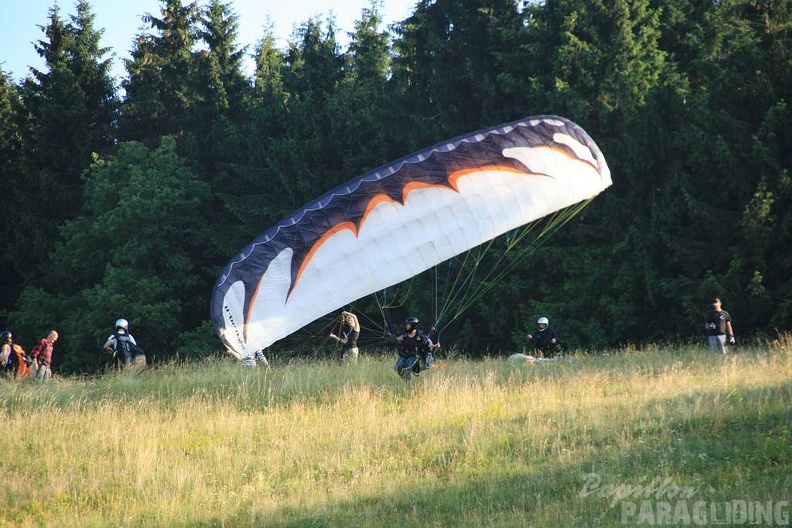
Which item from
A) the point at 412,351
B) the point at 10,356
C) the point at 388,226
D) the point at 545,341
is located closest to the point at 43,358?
the point at 10,356

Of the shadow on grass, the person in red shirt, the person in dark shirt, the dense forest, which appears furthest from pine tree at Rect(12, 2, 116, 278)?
the shadow on grass

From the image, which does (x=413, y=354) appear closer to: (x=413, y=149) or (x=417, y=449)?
(x=417, y=449)

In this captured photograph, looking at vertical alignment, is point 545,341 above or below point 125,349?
below

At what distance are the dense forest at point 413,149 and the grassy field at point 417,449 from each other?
7.73 metres

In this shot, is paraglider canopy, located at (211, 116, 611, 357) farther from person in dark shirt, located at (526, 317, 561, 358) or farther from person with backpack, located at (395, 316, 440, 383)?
person in dark shirt, located at (526, 317, 561, 358)

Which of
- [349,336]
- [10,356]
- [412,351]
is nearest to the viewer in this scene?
[412,351]

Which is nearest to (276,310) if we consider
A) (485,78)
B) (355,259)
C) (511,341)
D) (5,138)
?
(355,259)

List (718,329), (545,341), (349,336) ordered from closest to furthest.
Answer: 1. (718,329)
2. (545,341)
3. (349,336)

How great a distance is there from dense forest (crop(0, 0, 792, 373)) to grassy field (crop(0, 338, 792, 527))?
773cm

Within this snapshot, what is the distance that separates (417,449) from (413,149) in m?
19.2

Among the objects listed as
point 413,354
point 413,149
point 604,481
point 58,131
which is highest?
point 58,131

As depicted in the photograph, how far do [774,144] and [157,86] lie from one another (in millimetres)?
25260

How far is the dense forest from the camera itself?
21.6 meters

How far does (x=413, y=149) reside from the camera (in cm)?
2948
